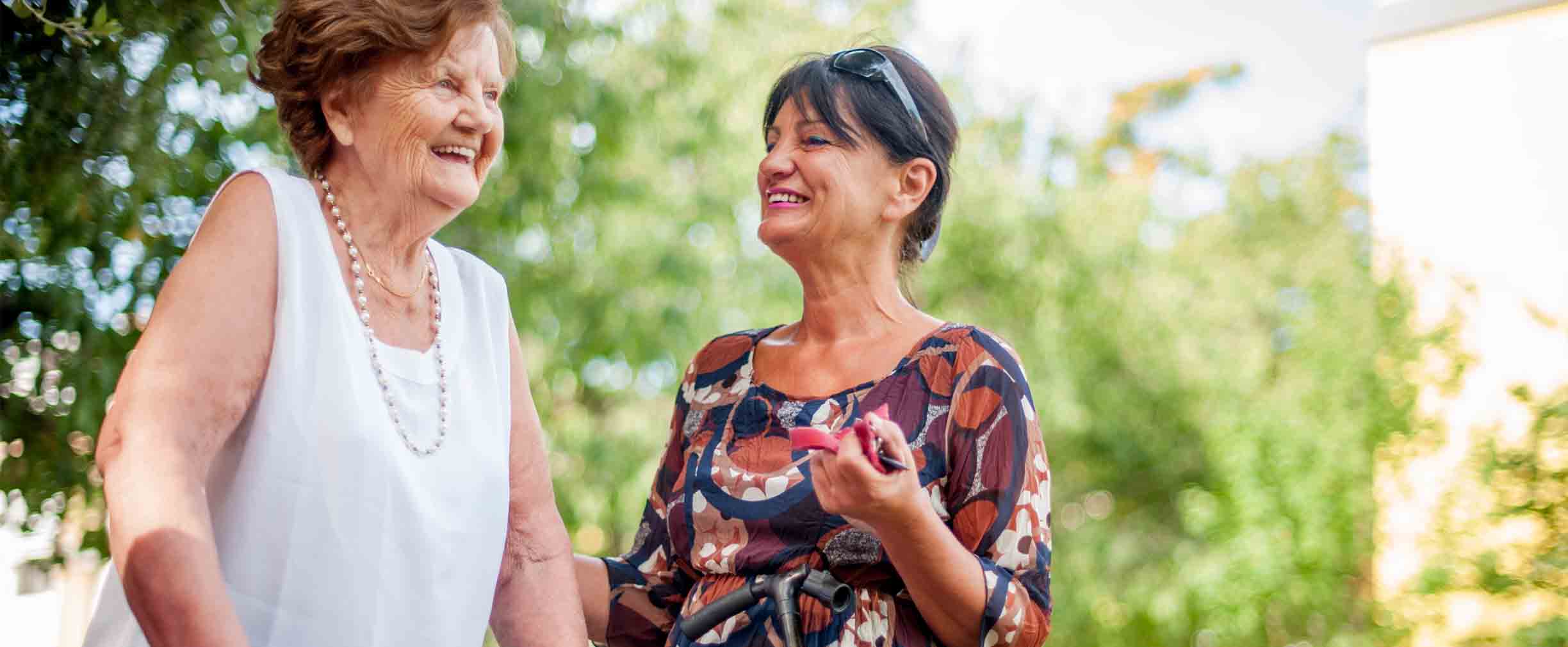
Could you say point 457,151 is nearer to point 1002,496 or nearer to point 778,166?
point 778,166

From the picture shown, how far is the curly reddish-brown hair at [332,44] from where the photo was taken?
72.0 inches

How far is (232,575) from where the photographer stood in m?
1.71

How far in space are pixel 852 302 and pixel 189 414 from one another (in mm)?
1060

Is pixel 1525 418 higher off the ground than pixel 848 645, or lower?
lower

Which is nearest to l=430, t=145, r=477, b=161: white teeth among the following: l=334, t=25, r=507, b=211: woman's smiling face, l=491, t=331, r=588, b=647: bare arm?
l=334, t=25, r=507, b=211: woman's smiling face

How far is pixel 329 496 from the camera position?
5.65ft

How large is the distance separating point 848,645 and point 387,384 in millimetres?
766

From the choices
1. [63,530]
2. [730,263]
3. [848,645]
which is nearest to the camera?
[848,645]

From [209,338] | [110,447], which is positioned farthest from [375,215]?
[110,447]

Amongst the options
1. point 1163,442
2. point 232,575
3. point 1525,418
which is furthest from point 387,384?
point 1163,442

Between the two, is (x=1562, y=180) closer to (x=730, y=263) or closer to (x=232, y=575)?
(x=730, y=263)

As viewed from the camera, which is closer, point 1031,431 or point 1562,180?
point 1031,431

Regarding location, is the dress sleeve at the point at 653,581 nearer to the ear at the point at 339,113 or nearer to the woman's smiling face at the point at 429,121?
the woman's smiling face at the point at 429,121

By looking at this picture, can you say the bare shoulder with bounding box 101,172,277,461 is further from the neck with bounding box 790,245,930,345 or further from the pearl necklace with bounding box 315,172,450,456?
the neck with bounding box 790,245,930,345
